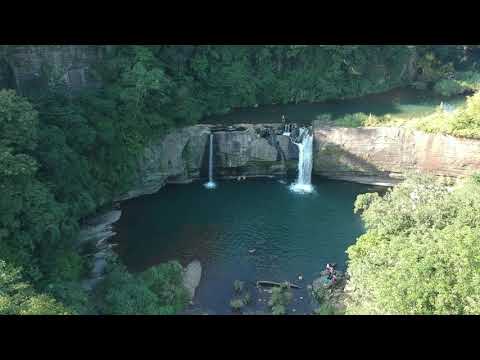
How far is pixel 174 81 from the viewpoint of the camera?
A: 96.1 ft

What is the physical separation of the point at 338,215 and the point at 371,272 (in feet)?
30.7

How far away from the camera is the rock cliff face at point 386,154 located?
2591cm

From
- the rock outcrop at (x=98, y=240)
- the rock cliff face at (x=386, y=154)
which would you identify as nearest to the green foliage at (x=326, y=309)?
the rock outcrop at (x=98, y=240)

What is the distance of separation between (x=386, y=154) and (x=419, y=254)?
1476cm

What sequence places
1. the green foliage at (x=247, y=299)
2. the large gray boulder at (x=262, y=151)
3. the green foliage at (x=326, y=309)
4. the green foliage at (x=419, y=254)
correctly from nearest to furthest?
the green foliage at (x=419, y=254) < the green foliage at (x=326, y=309) < the green foliage at (x=247, y=299) < the large gray boulder at (x=262, y=151)

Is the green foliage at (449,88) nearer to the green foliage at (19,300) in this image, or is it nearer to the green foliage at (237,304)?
the green foliage at (237,304)

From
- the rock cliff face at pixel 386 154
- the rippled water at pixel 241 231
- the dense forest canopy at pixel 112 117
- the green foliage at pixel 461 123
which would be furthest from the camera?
the rock cliff face at pixel 386 154

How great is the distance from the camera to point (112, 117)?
2400 centimetres

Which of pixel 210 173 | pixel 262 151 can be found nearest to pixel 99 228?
pixel 210 173

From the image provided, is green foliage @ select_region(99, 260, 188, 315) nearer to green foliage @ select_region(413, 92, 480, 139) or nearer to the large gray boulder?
the large gray boulder

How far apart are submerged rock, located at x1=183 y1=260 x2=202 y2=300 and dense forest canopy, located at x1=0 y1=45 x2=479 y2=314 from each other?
0.69 meters

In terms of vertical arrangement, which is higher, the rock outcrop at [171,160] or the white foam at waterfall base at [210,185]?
the rock outcrop at [171,160]

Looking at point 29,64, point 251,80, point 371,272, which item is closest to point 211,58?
point 251,80

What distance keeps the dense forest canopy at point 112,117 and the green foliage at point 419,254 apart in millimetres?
1634
